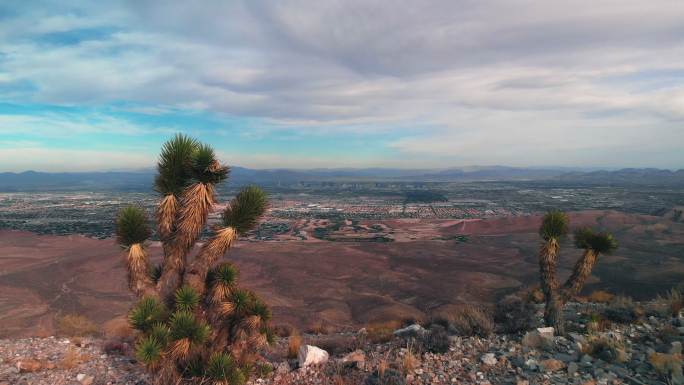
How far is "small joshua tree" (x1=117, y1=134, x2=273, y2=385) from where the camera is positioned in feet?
23.6

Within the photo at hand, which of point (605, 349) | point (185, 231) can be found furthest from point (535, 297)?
point (185, 231)

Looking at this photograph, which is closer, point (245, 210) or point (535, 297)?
point (245, 210)

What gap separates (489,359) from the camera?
7.94 meters

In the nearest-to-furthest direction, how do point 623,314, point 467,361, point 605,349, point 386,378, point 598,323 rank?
point 386,378
point 605,349
point 467,361
point 598,323
point 623,314

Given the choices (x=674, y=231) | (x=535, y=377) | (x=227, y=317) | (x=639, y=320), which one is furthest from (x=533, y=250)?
(x=227, y=317)

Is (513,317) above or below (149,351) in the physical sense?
below

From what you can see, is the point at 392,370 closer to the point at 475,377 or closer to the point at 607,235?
the point at 475,377

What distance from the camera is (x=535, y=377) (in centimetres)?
710

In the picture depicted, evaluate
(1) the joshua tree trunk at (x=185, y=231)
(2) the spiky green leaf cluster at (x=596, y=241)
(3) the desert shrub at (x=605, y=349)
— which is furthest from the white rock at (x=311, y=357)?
(2) the spiky green leaf cluster at (x=596, y=241)

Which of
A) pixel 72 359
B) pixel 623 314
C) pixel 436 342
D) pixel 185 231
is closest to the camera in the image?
pixel 185 231

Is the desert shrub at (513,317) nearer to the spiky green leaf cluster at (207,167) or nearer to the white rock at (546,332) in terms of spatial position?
the white rock at (546,332)

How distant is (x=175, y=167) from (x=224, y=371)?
3986 millimetres

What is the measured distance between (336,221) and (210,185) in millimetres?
53737

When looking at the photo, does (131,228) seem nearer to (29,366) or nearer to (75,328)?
(29,366)
